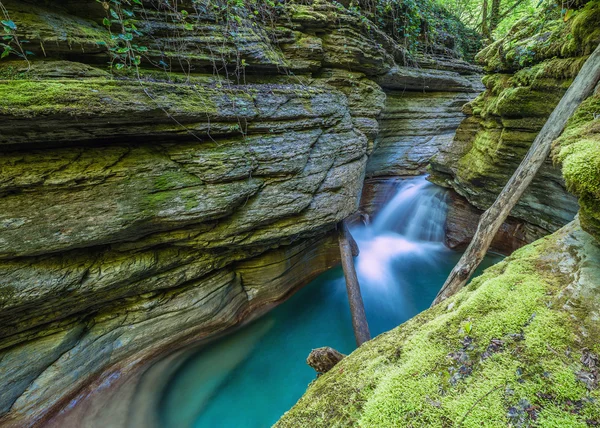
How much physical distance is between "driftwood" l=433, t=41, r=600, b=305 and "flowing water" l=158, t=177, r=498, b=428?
3011 mm

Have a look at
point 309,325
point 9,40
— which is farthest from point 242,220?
point 9,40

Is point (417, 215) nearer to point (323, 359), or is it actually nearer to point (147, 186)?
point (323, 359)

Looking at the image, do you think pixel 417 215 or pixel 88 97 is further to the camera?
pixel 417 215

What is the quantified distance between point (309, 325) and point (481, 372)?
18.0ft

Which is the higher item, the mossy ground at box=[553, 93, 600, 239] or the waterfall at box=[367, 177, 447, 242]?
the mossy ground at box=[553, 93, 600, 239]

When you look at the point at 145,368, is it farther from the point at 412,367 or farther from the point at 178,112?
the point at 412,367

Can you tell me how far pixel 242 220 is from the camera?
459 centimetres

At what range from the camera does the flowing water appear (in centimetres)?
455

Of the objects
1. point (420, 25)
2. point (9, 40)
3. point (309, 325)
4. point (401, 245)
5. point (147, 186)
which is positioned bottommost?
point (309, 325)

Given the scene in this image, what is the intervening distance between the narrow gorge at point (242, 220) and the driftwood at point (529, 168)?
97 cm

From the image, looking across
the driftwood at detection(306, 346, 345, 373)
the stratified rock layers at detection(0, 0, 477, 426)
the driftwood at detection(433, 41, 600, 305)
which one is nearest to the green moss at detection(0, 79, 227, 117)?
the stratified rock layers at detection(0, 0, 477, 426)

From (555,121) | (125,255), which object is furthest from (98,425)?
(555,121)

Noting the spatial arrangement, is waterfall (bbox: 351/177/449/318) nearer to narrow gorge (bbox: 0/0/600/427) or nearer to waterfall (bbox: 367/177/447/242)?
waterfall (bbox: 367/177/447/242)

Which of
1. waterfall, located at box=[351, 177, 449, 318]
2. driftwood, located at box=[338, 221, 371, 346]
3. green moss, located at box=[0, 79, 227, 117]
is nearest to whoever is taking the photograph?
green moss, located at box=[0, 79, 227, 117]
